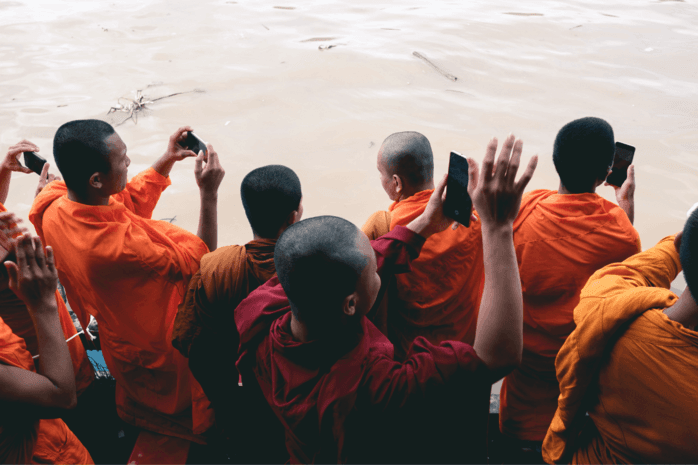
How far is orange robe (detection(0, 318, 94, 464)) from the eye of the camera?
137cm

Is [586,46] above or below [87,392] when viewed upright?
above

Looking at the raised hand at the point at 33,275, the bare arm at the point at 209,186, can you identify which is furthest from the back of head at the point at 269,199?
the raised hand at the point at 33,275

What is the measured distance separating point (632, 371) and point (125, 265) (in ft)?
5.44

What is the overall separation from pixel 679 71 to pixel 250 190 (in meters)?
7.36

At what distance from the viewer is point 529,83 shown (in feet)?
21.7

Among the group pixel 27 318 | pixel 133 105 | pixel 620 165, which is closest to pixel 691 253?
pixel 620 165

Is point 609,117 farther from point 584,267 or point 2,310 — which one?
point 2,310

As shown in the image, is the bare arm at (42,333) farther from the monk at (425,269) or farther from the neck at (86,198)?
the monk at (425,269)

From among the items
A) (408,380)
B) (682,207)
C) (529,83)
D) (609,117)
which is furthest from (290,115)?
(408,380)

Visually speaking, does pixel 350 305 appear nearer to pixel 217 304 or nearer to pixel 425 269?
pixel 217 304

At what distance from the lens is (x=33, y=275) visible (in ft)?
4.50

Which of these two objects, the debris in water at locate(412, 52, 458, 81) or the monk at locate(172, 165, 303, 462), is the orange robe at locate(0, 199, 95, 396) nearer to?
the monk at locate(172, 165, 303, 462)

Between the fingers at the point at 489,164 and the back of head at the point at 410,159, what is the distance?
1.01 m

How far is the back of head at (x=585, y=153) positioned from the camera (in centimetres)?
195
